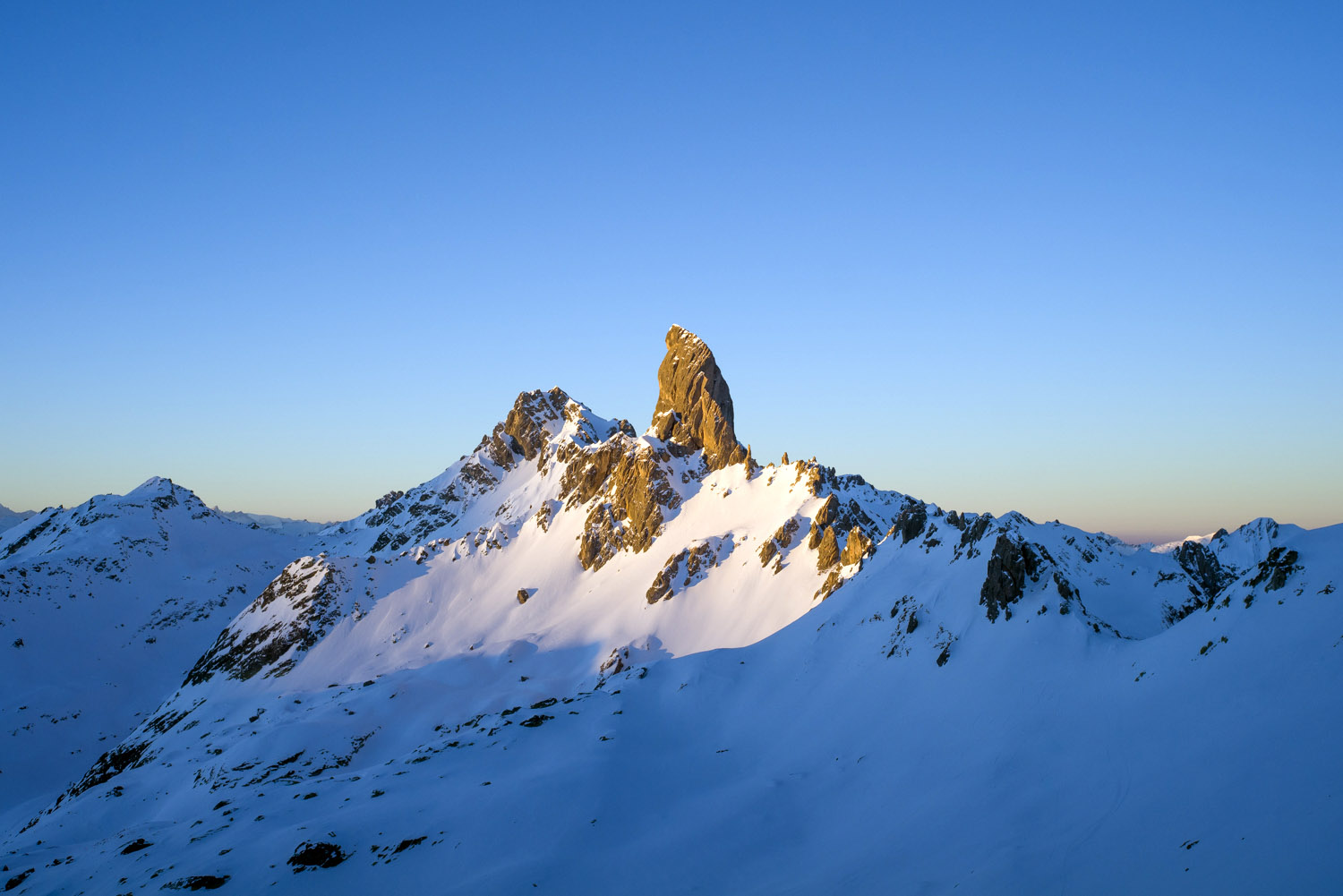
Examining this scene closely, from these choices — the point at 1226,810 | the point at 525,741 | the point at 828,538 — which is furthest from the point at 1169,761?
the point at 828,538

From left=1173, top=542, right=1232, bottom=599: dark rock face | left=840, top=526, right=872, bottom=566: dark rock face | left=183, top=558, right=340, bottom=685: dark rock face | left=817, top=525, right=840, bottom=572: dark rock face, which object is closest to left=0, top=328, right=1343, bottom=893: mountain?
left=1173, top=542, right=1232, bottom=599: dark rock face

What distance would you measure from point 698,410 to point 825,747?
351ft

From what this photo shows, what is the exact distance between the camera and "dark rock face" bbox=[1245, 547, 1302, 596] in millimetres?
30016

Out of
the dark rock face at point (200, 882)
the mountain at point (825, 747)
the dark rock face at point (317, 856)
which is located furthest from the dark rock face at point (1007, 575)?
the dark rock face at point (200, 882)

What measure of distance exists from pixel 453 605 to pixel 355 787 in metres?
83.2

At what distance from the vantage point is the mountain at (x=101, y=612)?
110250 mm

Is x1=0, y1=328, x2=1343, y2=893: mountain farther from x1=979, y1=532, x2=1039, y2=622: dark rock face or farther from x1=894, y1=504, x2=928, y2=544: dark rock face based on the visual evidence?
x1=894, y1=504, x2=928, y2=544: dark rock face

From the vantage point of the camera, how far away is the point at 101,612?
145m

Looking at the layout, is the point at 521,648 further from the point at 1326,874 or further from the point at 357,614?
the point at 1326,874

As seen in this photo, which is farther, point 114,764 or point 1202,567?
point 114,764

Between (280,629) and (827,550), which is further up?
(280,629)

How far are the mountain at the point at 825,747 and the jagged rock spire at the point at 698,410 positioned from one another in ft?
119

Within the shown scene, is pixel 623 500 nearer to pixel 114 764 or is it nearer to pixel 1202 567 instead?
pixel 114 764

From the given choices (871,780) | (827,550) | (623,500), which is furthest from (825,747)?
(623,500)
